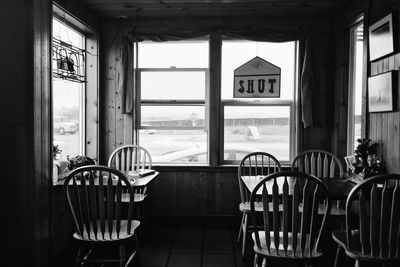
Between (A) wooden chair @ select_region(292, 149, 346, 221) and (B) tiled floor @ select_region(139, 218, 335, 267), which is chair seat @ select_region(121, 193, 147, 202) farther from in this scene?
(A) wooden chair @ select_region(292, 149, 346, 221)

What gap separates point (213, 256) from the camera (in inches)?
122

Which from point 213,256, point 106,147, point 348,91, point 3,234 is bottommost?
point 213,256

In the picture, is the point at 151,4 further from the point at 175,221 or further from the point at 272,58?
the point at 175,221

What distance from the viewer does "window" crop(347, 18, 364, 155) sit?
134 inches

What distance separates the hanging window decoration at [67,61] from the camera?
305 centimetres

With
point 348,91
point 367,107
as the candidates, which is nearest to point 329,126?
point 348,91

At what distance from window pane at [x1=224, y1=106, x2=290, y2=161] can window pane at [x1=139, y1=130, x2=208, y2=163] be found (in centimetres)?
29

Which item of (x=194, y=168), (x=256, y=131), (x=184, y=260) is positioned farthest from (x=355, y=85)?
(x=184, y=260)

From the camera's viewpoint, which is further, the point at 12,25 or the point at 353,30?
the point at 353,30

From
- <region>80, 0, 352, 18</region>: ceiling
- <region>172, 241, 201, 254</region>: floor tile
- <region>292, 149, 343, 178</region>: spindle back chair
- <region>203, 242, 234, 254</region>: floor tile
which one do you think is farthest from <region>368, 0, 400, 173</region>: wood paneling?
<region>172, 241, 201, 254</region>: floor tile

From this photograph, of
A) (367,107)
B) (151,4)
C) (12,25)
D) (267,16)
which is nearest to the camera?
(12,25)

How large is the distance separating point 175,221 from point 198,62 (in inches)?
70.4

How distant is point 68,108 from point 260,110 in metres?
2.03

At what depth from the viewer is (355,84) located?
3537 mm
